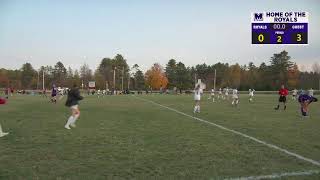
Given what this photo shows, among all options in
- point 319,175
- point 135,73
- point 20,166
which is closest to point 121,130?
point 20,166

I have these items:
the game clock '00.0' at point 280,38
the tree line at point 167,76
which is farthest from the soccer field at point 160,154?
the tree line at point 167,76

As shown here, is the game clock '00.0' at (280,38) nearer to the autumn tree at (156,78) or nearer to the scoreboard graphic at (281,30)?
the scoreboard graphic at (281,30)

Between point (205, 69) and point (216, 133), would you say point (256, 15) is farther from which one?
point (205, 69)

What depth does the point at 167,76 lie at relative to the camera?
16688 cm

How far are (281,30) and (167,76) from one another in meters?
143

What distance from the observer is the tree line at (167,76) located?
14438 centimetres

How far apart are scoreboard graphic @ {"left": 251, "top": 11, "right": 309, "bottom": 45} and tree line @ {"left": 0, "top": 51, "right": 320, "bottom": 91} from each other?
4591 inches

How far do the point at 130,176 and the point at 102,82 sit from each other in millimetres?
151314

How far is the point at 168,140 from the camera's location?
1249 cm

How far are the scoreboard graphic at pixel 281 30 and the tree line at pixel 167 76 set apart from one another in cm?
11661

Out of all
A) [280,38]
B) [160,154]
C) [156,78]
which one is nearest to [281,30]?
[280,38]

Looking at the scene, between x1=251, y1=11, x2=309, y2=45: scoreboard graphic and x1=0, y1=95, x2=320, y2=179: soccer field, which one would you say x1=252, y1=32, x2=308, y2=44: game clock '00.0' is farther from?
x1=0, y1=95, x2=320, y2=179: soccer field

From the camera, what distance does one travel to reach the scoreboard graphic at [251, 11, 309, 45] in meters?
23.4

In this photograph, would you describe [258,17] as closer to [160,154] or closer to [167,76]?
[160,154]
